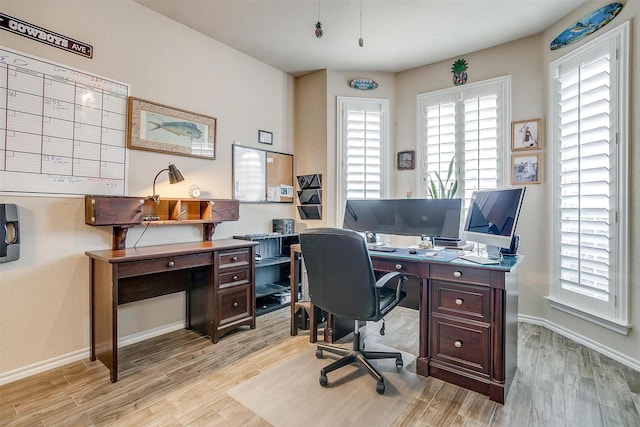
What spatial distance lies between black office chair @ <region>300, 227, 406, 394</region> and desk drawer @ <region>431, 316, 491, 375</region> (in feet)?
1.20

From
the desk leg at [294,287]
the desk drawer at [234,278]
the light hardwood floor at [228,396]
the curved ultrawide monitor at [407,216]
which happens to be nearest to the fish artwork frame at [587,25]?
the curved ultrawide monitor at [407,216]

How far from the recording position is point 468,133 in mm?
3574

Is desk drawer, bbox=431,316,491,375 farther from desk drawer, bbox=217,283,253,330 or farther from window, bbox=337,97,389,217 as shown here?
window, bbox=337,97,389,217

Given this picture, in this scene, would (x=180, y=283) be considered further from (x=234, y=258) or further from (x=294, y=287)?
(x=294, y=287)

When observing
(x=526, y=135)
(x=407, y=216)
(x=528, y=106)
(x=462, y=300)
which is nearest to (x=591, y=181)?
(x=526, y=135)

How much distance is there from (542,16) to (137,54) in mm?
3734

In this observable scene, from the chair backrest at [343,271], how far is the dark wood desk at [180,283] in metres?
1.06

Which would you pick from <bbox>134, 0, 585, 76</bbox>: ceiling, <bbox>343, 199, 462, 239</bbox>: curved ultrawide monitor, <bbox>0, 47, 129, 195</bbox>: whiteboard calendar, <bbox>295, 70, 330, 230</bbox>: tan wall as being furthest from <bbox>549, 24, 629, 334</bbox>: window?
<bbox>0, 47, 129, 195</bbox>: whiteboard calendar

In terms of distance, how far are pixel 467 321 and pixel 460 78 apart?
288 cm

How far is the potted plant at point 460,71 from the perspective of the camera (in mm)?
3621

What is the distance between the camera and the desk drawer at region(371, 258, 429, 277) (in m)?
2.23

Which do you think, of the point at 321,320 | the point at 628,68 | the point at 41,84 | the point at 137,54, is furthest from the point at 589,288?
the point at 41,84

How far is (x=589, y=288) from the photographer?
8.79 ft

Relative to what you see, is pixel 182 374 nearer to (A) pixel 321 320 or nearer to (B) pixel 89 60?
(A) pixel 321 320
